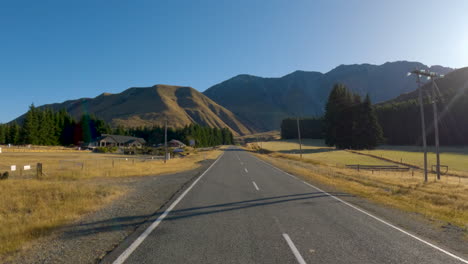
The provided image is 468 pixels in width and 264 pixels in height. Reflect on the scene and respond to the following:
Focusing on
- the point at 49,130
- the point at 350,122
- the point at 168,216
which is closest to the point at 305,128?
the point at 350,122

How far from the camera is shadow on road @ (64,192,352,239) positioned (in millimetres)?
6660

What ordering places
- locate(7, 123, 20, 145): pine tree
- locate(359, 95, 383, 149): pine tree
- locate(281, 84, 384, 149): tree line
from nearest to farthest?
locate(359, 95, 383, 149): pine tree → locate(281, 84, 384, 149): tree line → locate(7, 123, 20, 145): pine tree

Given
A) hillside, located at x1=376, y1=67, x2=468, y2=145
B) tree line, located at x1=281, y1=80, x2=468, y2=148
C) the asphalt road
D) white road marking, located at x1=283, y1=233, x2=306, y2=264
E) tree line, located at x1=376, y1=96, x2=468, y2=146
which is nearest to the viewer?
white road marking, located at x1=283, y1=233, x2=306, y2=264

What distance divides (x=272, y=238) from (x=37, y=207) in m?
8.76

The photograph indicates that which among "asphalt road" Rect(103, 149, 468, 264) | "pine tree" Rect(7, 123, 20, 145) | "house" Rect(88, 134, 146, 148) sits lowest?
"asphalt road" Rect(103, 149, 468, 264)

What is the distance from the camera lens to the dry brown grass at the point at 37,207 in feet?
20.9

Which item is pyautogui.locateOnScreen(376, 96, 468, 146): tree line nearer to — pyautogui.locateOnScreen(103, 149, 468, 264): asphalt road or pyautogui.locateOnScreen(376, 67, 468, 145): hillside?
pyautogui.locateOnScreen(376, 67, 468, 145): hillside

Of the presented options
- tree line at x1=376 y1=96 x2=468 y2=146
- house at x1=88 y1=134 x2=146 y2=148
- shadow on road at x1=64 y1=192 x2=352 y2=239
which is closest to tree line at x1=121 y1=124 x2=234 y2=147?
house at x1=88 y1=134 x2=146 y2=148

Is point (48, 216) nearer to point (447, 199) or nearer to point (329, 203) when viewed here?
point (329, 203)

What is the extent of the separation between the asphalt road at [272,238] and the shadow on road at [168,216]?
0.21 feet

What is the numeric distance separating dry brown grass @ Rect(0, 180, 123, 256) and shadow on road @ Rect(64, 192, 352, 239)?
0.79 metres

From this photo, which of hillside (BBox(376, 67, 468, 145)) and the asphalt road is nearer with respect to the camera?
the asphalt road

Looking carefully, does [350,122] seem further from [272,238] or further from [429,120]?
[272,238]

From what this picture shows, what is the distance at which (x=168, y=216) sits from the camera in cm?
812
